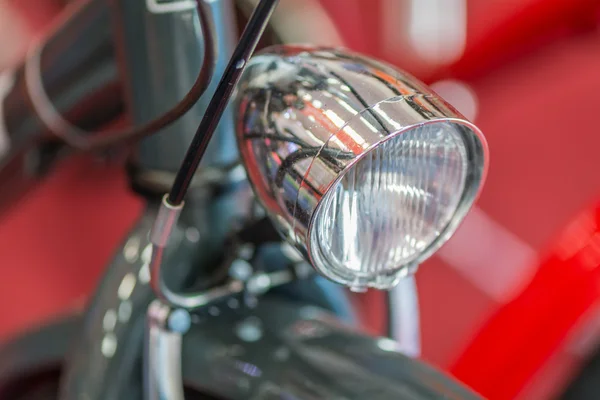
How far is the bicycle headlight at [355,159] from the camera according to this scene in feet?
0.99

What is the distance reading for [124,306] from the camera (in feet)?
1.44

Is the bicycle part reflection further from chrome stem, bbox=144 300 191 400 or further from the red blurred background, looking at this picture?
the red blurred background

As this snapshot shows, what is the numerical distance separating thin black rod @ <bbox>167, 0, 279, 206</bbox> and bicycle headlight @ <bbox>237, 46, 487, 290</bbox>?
40 mm

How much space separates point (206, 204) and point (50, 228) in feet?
3.42

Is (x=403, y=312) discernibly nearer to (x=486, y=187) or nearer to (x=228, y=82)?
(x=228, y=82)

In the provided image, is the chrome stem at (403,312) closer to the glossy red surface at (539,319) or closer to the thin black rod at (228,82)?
the glossy red surface at (539,319)

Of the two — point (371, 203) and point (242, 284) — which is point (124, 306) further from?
point (371, 203)

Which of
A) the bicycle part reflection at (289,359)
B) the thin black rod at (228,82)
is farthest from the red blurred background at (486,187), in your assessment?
the thin black rod at (228,82)

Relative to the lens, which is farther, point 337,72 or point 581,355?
point 581,355

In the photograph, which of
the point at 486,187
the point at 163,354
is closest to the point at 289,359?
the point at 163,354

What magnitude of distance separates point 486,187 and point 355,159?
1.16m

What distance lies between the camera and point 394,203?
352mm

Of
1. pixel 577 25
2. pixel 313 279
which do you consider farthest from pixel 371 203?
pixel 577 25

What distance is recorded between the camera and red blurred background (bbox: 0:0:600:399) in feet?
3.91
